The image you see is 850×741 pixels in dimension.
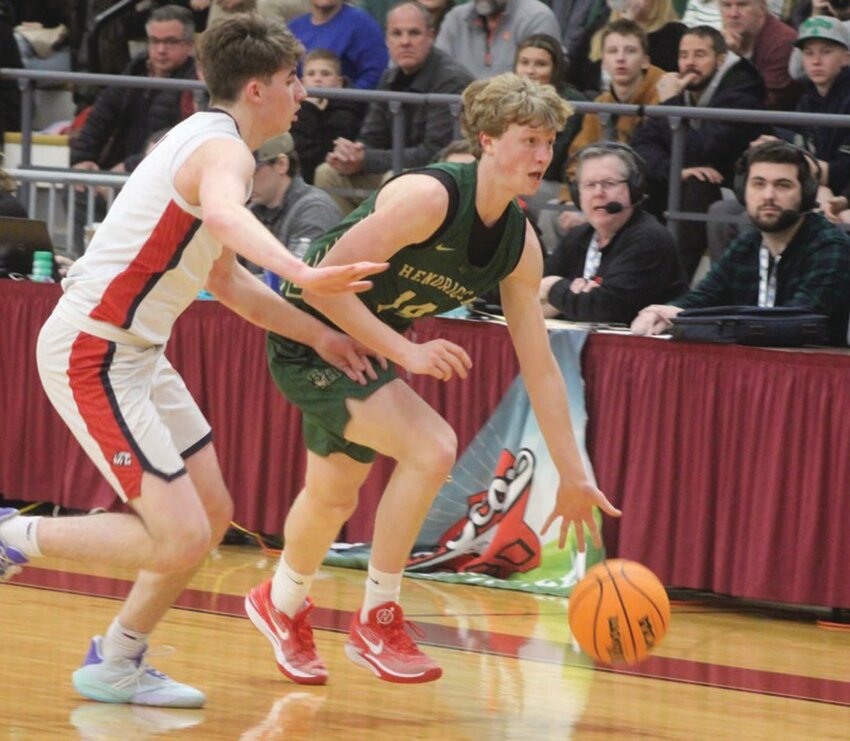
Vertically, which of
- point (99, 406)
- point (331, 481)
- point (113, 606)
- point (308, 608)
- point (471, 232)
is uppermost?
point (471, 232)

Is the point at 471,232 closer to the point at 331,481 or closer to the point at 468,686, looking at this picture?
the point at 331,481

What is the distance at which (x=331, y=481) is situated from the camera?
192 inches

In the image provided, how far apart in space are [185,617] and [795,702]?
2.20 metres

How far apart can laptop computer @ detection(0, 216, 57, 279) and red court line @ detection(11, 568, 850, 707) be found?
195 centimetres

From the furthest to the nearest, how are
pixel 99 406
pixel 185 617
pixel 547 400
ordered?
pixel 185 617
pixel 547 400
pixel 99 406

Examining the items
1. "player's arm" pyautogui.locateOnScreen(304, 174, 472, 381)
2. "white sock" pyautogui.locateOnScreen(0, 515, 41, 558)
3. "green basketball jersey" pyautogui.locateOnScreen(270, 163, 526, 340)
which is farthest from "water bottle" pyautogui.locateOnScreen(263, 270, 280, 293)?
"white sock" pyautogui.locateOnScreen(0, 515, 41, 558)

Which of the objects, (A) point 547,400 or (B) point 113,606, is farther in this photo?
(B) point 113,606

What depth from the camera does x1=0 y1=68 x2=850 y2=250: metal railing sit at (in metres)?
7.64

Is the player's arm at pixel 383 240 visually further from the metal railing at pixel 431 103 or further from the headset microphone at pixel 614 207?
the metal railing at pixel 431 103

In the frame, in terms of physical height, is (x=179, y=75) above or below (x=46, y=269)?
above

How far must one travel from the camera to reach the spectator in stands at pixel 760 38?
8.72m

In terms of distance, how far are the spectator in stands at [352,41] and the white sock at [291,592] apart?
5394 mm

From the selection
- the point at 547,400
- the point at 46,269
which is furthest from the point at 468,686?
the point at 46,269

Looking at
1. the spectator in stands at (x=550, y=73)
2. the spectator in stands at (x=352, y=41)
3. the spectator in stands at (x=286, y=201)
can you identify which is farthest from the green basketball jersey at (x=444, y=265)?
the spectator in stands at (x=352, y=41)
